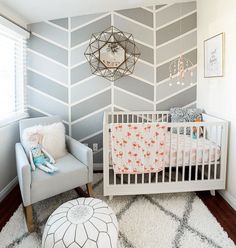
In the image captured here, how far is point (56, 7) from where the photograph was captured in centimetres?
250

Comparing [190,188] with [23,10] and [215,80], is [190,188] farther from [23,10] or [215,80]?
[23,10]

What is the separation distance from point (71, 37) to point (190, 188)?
228 centimetres

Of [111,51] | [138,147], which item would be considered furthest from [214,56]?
[138,147]

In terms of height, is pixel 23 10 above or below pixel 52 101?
above

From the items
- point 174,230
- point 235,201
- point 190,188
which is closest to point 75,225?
point 174,230

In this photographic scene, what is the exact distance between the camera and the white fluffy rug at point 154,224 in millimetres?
1709

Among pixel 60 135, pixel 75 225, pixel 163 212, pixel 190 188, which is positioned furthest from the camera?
pixel 60 135

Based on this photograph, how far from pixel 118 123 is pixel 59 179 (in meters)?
0.80

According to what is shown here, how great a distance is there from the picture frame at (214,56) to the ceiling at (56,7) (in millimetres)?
804

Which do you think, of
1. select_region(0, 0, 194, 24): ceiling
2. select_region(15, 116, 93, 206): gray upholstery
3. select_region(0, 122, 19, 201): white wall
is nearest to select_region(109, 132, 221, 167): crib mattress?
select_region(15, 116, 93, 206): gray upholstery

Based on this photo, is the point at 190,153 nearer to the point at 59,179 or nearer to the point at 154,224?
the point at 154,224

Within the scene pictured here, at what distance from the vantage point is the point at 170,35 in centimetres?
299

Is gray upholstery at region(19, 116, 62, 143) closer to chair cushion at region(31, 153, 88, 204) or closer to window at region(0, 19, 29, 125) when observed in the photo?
window at region(0, 19, 29, 125)

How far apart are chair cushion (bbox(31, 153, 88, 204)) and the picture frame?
67.5 inches
